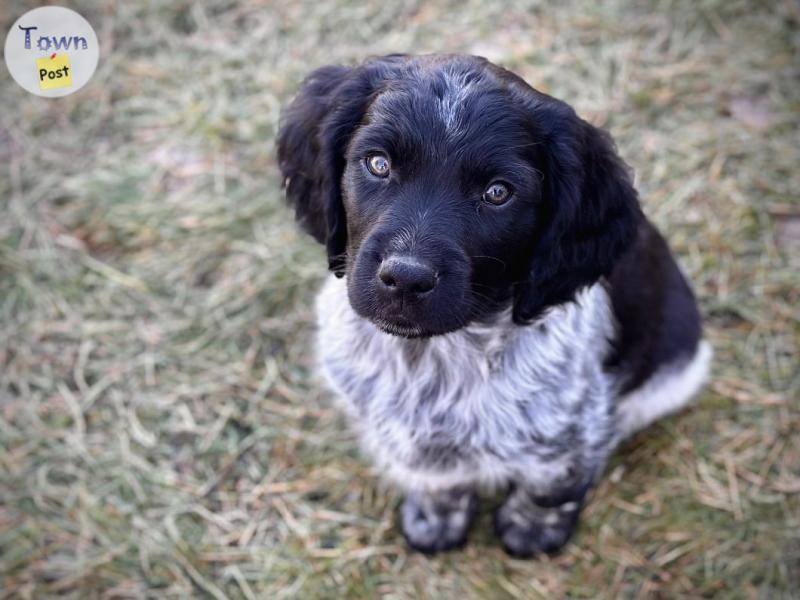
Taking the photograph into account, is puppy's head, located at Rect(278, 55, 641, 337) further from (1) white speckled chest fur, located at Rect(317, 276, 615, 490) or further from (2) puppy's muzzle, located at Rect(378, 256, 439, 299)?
(1) white speckled chest fur, located at Rect(317, 276, 615, 490)

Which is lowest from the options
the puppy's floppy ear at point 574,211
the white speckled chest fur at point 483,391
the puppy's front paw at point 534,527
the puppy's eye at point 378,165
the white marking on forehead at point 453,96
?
the puppy's front paw at point 534,527

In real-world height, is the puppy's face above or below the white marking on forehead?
below

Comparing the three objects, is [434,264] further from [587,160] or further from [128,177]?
[128,177]

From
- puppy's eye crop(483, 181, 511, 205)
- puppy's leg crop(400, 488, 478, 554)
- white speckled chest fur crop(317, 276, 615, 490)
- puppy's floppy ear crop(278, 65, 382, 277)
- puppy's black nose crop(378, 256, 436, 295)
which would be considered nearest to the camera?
puppy's black nose crop(378, 256, 436, 295)

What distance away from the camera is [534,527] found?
12.5 feet

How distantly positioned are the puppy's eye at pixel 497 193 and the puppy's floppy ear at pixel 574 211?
0.58 feet

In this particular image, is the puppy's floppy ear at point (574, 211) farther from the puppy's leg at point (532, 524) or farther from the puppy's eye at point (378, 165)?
the puppy's leg at point (532, 524)

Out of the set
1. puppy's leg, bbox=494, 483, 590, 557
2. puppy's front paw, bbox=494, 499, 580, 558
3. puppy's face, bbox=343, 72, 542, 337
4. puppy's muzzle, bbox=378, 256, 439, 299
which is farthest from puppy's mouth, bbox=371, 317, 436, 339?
puppy's front paw, bbox=494, 499, 580, 558

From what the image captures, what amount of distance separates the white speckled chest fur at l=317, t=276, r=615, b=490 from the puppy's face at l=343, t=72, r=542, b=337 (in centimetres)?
49

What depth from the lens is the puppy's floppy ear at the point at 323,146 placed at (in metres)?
2.86

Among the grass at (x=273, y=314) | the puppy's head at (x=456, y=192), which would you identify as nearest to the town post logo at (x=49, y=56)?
the grass at (x=273, y=314)

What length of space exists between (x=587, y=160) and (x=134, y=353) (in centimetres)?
272

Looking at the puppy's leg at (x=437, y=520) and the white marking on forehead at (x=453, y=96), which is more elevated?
the white marking on forehead at (x=453, y=96)

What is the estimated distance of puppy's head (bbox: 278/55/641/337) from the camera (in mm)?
2602
